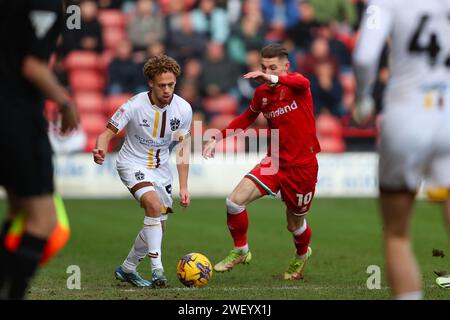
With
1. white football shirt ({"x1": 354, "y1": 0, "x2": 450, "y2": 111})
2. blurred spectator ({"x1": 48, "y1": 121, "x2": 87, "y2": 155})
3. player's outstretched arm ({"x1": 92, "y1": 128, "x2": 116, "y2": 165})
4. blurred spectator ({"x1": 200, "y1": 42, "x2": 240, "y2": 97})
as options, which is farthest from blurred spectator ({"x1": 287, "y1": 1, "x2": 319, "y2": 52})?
white football shirt ({"x1": 354, "y1": 0, "x2": 450, "y2": 111})

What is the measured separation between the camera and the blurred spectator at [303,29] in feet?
70.4

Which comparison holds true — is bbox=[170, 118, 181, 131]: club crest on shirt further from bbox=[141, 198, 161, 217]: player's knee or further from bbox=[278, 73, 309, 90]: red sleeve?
bbox=[278, 73, 309, 90]: red sleeve

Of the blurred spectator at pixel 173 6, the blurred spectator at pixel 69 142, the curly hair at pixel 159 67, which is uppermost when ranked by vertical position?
the blurred spectator at pixel 173 6

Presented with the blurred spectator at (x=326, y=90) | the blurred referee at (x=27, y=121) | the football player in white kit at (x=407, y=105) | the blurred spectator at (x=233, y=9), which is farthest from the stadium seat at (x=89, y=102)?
the football player in white kit at (x=407, y=105)

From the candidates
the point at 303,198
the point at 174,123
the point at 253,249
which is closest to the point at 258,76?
the point at 174,123

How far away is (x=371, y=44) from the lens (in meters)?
5.31

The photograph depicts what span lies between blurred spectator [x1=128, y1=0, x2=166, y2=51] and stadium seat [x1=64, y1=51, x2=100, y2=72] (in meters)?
0.92

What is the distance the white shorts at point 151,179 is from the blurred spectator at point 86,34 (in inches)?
436

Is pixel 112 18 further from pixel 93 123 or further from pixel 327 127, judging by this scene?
pixel 327 127

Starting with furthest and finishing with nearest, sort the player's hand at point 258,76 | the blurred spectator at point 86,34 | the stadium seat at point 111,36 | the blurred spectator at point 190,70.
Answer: the stadium seat at point 111,36
the blurred spectator at point 190,70
the blurred spectator at point 86,34
the player's hand at point 258,76

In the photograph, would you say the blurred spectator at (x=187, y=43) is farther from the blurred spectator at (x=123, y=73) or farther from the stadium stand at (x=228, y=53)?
the blurred spectator at (x=123, y=73)

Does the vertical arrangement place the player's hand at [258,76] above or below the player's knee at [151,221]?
above

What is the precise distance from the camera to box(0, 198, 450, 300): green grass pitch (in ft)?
26.1

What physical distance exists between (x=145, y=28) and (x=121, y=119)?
479 inches
